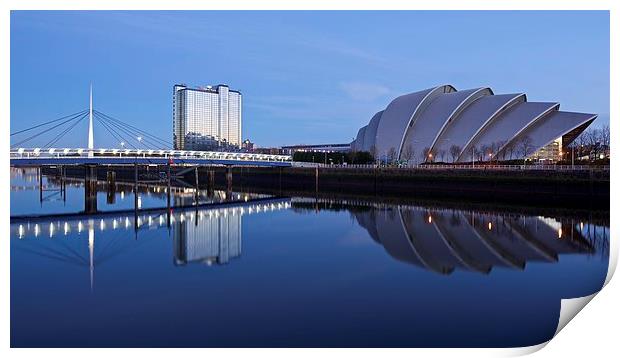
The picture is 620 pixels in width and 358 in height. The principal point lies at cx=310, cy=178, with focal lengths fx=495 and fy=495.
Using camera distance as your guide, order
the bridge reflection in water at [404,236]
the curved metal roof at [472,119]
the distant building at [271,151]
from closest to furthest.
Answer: the bridge reflection in water at [404,236], the curved metal roof at [472,119], the distant building at [271,151]

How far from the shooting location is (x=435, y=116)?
30.1 meters

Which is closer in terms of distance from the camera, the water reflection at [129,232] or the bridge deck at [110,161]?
the water reflection at [129,232]

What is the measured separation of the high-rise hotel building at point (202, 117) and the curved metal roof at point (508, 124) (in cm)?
4198

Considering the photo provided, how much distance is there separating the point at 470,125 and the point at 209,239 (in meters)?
22.0

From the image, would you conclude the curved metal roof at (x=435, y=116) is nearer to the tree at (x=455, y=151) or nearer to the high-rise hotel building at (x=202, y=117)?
the tree at (x=455, y=151)

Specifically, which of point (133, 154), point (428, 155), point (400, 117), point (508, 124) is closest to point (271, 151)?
point (400, 117)

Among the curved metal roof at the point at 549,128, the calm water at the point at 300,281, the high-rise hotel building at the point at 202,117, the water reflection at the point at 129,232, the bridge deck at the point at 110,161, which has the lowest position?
the calm water at the point at 300,281

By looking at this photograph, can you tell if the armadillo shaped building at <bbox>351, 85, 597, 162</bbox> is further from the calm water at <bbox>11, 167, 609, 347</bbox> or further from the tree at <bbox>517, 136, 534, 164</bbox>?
the calm water at <bbox>11, 167, 609, 347</bbox>

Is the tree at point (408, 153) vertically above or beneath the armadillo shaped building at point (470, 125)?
beneath

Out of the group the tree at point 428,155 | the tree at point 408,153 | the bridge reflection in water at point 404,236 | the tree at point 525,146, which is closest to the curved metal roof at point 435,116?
the tree at point 408,153

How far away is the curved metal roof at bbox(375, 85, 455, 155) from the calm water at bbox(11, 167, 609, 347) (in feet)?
64.5

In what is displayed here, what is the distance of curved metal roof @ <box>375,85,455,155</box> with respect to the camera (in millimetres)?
31075

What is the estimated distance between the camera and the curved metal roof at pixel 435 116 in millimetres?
29203

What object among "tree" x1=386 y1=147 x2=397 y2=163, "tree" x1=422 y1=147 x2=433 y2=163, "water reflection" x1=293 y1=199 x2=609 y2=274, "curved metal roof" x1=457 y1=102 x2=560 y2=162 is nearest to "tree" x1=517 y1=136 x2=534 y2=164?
"curved metal roof" x1=457 y1=102 x2=560 y2=162
